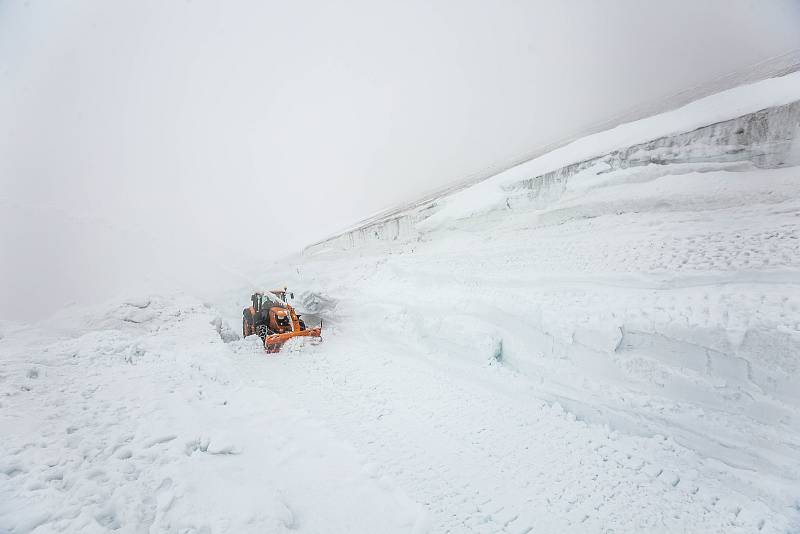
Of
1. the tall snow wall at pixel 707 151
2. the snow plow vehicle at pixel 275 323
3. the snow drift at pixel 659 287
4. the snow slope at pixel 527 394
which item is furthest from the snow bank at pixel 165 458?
the tall snow wall at pixel 707 151

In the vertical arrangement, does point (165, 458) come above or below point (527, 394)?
above

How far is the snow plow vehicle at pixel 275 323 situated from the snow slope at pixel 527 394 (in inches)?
24.6

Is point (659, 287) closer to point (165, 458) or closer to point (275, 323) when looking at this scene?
point (165, 458)

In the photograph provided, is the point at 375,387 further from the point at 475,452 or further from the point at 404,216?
the point at 404,216

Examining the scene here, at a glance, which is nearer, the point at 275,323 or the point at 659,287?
the point at 659,287

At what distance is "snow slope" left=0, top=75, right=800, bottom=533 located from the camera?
3.86 meters

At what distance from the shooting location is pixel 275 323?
11.3 metres

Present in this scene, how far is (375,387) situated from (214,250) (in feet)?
113

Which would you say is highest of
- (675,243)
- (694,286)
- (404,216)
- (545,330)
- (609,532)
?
(404,216)

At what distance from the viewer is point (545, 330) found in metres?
7.29

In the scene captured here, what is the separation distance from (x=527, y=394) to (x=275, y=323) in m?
8.45

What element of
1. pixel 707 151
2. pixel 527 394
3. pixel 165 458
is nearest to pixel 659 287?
pixel 527 394

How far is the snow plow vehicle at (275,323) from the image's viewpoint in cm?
1010

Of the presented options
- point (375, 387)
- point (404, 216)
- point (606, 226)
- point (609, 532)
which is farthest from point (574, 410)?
point (404, 216)
